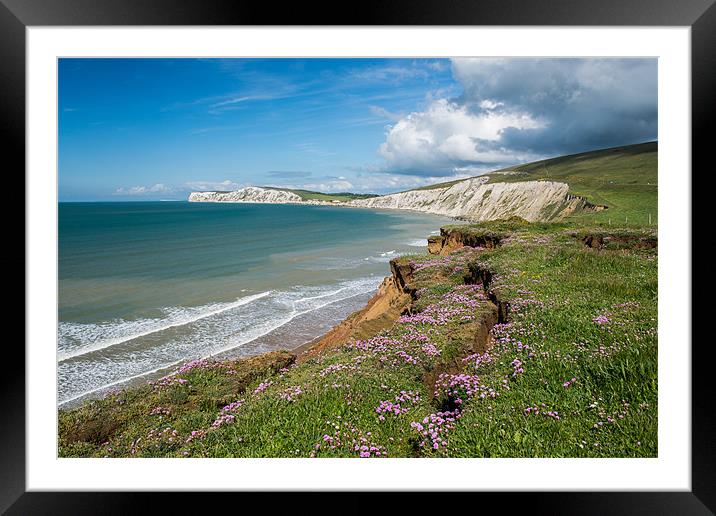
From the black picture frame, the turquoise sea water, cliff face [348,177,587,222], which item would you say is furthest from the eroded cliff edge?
the black picture frame

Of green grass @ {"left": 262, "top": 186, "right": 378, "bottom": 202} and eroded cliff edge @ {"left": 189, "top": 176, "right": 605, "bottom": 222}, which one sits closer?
eroded cliff edge @ {"left": 189, "top": 176, "right": 605, "bottom": 222}

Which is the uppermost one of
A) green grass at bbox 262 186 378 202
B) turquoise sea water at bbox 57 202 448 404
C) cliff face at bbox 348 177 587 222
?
green grass at bbox 262 186 378 202

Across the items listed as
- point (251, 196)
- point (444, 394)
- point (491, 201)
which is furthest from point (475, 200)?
point (251, 196)

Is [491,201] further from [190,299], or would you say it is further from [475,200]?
[190,299]

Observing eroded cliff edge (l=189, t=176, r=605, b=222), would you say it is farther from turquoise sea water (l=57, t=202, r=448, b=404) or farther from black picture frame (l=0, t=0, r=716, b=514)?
black picture frame (l=0, t=0, r=716, b=514)
